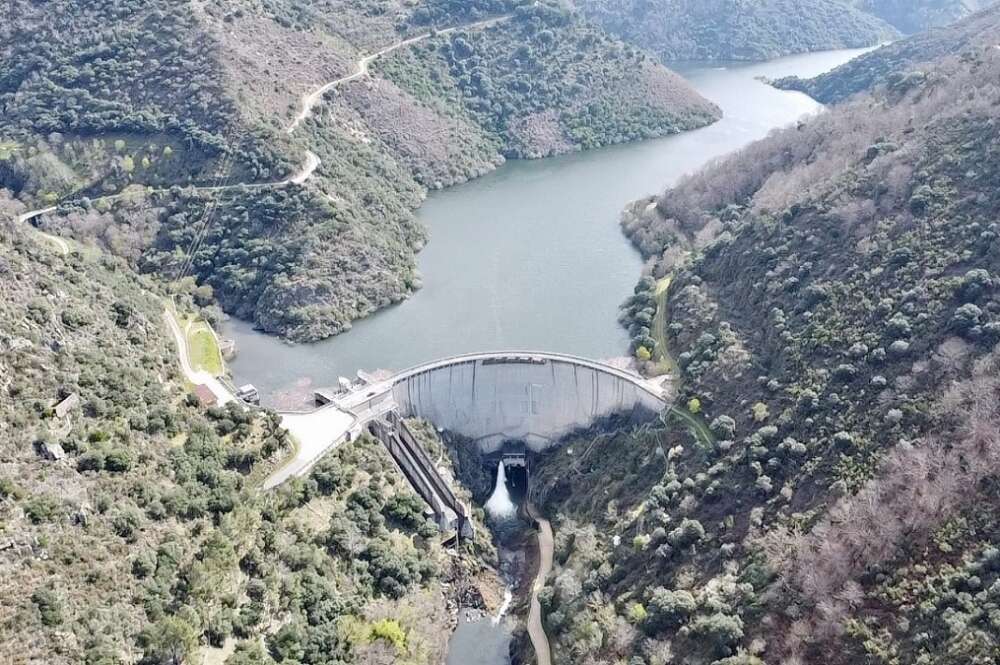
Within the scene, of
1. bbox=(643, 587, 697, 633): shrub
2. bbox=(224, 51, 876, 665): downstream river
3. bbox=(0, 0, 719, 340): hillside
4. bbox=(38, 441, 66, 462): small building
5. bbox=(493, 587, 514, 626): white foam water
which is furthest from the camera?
bbox=(0, 0, 719, 340): hillside

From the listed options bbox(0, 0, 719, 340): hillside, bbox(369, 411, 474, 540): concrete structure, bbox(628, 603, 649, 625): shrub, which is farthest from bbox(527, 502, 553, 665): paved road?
bbox(0, 0, 719, 340): hillside

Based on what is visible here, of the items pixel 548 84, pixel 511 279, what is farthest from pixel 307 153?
pixel 548 84

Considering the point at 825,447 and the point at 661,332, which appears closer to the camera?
the point at 825,447

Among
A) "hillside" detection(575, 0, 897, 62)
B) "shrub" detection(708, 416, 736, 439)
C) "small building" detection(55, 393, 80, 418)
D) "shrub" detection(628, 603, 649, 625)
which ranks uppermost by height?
"hillside" detection(575, 0, 897, 62)

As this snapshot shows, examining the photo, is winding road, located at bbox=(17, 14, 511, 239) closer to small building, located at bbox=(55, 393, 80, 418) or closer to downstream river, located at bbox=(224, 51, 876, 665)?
downstream river, located at bbox=(224, 51, 876, 665)

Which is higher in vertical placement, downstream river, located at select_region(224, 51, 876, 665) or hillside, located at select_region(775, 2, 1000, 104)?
hillside, located at select_region(775, 2, 1000, 104)

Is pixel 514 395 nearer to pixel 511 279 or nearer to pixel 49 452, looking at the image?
pixel 511 279

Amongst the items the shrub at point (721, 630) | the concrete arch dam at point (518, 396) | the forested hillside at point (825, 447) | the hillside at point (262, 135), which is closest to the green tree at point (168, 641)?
the forested hillside at point (825, 447)
